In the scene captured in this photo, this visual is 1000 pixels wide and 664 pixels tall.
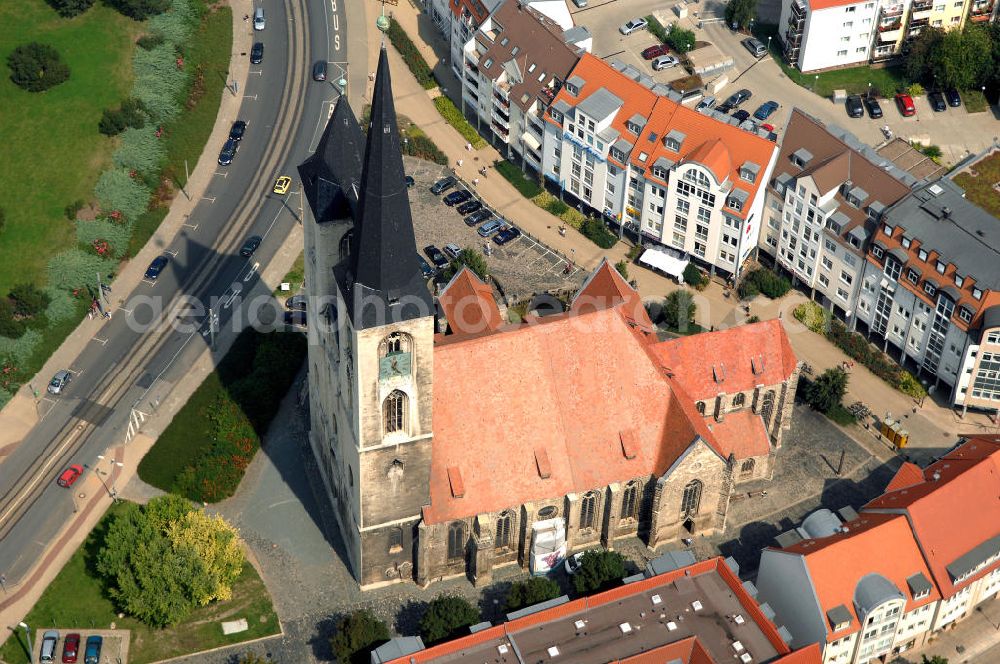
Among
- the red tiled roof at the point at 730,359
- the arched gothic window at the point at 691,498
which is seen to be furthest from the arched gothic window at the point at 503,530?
the red tiled roof at the point at 730,359

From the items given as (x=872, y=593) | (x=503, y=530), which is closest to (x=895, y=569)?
(x=872, y=593)

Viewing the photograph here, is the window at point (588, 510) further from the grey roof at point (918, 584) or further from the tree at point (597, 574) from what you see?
the grey roof at point (918, 584)

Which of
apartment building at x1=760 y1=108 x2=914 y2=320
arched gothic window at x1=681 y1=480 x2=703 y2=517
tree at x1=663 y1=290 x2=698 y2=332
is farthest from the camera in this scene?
tree at x1=663 y1=290 x2=698 y2=332

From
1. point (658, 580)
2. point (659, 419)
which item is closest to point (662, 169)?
point (659, 419)

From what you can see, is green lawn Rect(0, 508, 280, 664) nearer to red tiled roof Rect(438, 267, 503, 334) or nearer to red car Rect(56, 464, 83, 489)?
red car Rect(56, 464, 83, 489)

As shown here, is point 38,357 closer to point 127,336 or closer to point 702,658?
point 127,336

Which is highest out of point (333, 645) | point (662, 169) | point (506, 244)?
point (662, 169)

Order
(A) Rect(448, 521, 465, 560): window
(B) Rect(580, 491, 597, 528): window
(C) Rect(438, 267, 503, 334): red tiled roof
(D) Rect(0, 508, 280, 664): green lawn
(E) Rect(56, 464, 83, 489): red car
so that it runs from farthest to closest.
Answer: (E) Rect(56, 464, 83, 489): red car < (C) Rect(438, 267, 503, 334): red tiled roof < (B) Rect(580, 491, 597, 528): window < (A) Rect(448, 521, 465, 560): window < (D) Rect(0, 508, 280, 664): green lawn

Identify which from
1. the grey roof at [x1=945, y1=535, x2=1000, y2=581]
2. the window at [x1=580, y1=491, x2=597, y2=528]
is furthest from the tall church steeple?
the grey roof at [x1=945, y1=535, x2=1000, y2=581]
